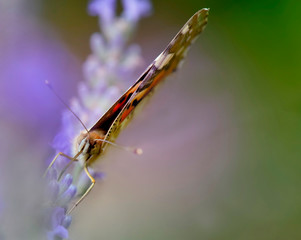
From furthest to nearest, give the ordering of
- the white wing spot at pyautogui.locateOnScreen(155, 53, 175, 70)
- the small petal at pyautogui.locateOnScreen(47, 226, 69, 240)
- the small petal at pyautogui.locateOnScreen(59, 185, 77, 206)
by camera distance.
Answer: the white wing spot at pyautogui.locateOnScreen(155, 53, 175, 70) < the small petal at pyautogui.locateOnScreen(59, 185, 77, 206) < the small petal at pyautogui.locateOnScreen(47, 226, 69, 240)

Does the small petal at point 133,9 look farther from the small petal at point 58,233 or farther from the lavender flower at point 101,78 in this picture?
the small petal at point 58,233

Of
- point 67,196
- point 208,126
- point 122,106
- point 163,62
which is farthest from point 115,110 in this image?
point 208,126

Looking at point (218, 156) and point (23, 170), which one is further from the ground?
point (23, 170)

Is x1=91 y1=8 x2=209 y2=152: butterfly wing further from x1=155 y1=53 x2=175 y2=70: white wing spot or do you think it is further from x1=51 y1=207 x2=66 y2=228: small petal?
x1=51 y1=207 x2=66 y2=228: small petal

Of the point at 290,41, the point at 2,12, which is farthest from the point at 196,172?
the point at 2,12

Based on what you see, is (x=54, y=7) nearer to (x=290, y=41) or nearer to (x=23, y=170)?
(x=290, y=41)

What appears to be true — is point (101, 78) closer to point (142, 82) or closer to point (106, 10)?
point (142, 82)

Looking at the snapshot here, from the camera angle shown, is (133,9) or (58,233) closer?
(58,233)

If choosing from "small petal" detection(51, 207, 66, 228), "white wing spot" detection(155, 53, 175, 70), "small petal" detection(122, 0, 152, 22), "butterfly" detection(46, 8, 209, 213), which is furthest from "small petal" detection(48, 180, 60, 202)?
"small petal" detection(122, 0, 152, 22)
